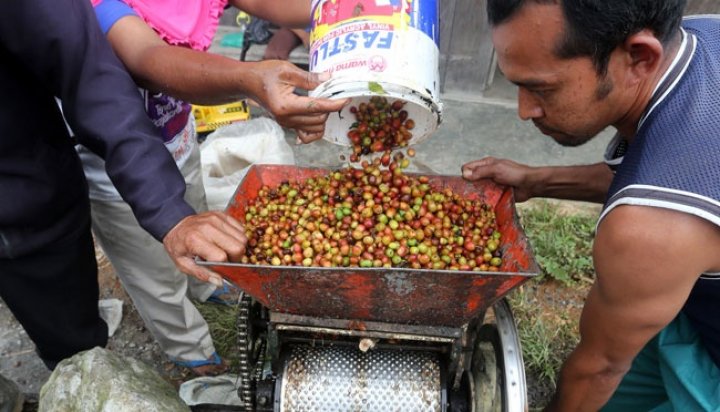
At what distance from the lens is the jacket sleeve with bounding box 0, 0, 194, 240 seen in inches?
68.2

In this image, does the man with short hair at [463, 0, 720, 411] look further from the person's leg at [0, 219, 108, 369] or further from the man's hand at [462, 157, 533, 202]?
the person's leg at [0, 219, 108, 369]

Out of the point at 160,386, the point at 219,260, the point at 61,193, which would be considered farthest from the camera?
the point at 160,386

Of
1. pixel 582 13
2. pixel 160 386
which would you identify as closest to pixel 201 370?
pixel 160 386

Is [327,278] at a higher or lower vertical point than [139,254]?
higher

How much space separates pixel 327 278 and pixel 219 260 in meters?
0.34

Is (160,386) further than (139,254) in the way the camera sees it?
No

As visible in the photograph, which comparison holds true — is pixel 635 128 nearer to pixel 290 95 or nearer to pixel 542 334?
pixel 290 95

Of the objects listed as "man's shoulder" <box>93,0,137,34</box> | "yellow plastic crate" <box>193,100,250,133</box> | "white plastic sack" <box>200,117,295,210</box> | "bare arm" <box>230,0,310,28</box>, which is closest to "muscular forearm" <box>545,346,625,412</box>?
"bare arm" <box>230,0,310,28</box>

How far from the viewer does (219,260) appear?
1.62 m

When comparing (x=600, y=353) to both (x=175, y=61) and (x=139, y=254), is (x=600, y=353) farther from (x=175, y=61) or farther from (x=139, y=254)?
(x=139, y=254)

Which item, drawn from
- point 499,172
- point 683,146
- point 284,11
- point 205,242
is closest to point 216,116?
point 284,11

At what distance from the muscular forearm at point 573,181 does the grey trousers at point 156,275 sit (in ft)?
5.81

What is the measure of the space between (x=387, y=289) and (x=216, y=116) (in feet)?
10.6

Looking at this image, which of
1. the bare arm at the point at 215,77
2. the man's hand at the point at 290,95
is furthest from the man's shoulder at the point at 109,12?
the man's hand at the point at 290,95
